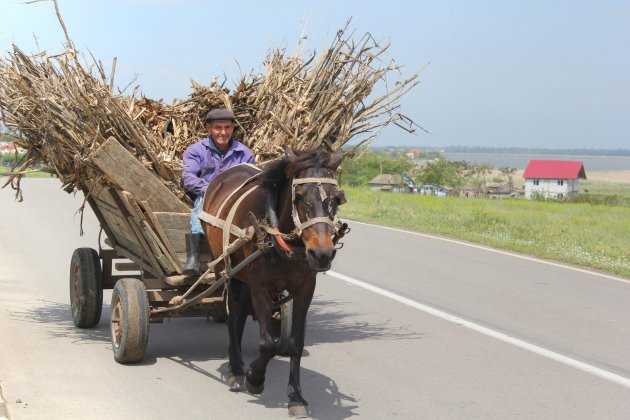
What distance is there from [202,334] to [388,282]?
4040 mm

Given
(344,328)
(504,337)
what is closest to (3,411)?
(344,328)

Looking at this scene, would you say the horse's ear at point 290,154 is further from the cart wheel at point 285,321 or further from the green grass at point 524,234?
the green grass at point 524,234

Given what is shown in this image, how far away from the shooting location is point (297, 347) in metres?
6.21

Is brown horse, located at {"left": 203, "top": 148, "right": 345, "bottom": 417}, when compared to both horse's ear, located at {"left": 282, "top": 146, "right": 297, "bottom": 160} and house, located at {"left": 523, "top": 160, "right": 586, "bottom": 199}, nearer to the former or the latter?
horse's ear, located at {"left": 282, "top": 146, "right": 297, "bottom": 160}

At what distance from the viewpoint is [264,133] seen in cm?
902

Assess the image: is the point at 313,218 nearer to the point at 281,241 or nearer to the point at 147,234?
the point at 281,241

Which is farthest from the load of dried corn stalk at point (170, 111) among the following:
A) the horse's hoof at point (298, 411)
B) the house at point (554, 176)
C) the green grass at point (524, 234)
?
the house at point (554, 176)

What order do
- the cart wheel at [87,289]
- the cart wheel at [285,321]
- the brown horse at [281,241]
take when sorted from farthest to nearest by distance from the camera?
the cart wheel at [87,289] → the cart wheel at [285,321] → the brown horse at [281,241]

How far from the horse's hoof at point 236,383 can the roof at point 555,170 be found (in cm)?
12527

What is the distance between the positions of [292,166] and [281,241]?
1.67 feet

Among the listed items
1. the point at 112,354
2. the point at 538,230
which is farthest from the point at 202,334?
the point at 538,230

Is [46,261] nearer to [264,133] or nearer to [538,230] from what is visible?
[264,133]

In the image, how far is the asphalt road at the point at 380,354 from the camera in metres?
6.34

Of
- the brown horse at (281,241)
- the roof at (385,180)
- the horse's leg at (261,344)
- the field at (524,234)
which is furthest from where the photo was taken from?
the roof at (385,180)
